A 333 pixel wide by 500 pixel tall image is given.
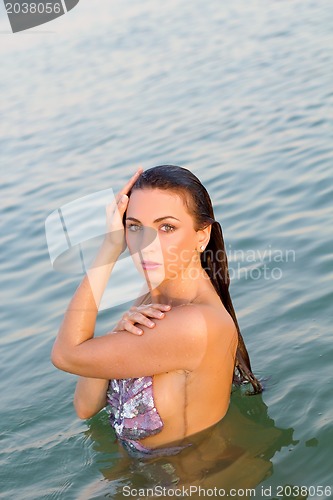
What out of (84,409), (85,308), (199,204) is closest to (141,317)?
(85,308)

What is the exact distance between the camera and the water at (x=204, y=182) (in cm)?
405

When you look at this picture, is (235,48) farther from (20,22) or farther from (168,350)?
(168,350)

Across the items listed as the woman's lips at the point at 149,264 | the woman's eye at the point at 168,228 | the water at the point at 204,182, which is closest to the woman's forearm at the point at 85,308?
the woman's lips at the point at 149,264

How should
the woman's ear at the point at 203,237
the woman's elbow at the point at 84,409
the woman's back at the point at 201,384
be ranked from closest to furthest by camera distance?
the woman's back at the point at 201,384 → the woman's ear at the point at 203,237 → the woman's elbow at the point at 84,409

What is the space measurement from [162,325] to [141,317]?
0.29 ft

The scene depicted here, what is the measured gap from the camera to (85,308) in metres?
3.48

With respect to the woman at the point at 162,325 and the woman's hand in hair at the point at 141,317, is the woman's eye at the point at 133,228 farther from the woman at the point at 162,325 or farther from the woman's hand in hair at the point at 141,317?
the woman's hand in hair at the point at 141,317

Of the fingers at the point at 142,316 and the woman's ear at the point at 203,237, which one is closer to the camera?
the fingers at the point at 142,316

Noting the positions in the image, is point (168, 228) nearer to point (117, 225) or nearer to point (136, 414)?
point (117, 225)

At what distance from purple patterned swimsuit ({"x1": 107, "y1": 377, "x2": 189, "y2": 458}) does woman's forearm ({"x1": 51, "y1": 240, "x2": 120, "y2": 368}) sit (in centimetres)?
30

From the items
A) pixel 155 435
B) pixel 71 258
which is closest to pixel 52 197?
pixel 71 258

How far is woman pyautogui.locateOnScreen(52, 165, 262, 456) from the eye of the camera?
135 inches

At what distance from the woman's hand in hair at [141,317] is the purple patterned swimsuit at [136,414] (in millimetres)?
268

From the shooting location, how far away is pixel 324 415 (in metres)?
4.08
